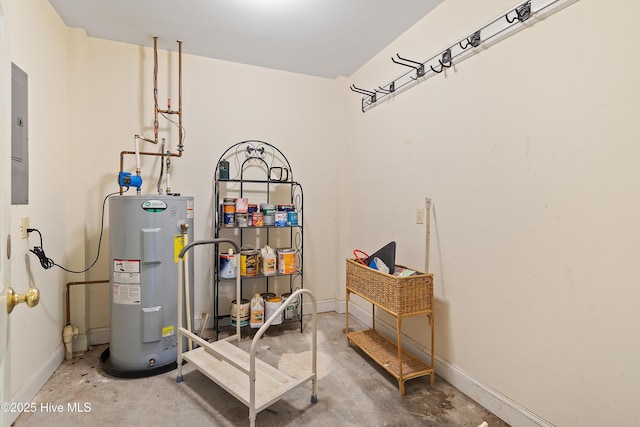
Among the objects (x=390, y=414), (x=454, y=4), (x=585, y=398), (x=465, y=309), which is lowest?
(x=390, y=414)

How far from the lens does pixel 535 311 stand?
1589 mm

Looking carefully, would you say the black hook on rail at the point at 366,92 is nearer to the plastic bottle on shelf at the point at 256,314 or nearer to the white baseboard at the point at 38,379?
the plastic bottle on shelf at the point at 256,314

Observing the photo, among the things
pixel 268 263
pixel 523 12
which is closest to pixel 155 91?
pixel 268 263

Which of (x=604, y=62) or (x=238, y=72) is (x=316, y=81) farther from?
(x=604, y=62)

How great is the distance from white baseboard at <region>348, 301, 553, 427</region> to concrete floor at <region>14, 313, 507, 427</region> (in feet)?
0.15

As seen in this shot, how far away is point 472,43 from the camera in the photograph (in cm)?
188

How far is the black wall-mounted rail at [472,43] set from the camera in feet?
5.09

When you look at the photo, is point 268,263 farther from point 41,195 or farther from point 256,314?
point 41,195

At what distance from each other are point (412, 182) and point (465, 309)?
3.27ft

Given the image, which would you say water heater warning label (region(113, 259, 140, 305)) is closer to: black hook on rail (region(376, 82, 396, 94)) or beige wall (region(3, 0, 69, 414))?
beige wall (region(3, 0, 69, 414))

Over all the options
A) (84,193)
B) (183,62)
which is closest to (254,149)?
(183,62)

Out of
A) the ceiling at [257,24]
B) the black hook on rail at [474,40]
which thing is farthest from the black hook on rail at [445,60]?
the ceiling at [257,24]

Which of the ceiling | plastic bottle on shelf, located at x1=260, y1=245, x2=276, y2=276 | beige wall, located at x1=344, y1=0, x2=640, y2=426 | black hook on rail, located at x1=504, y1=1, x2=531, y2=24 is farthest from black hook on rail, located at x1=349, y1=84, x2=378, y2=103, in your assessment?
plastic bottle on shelf, located at x1=260, y1=245, x2=276, y2=276

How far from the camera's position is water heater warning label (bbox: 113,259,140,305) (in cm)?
214
